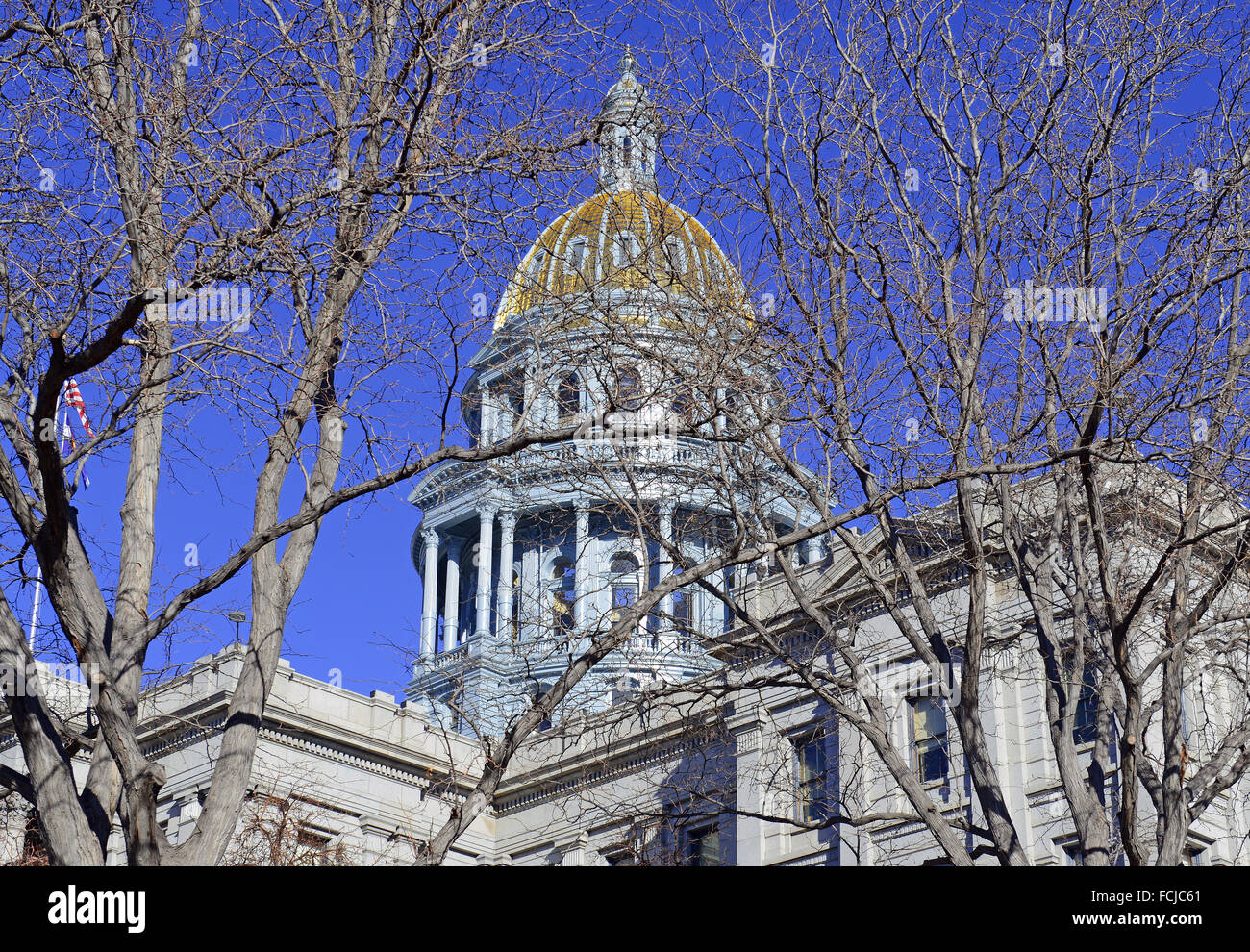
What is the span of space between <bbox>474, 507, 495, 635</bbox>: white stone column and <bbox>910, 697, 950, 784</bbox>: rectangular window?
32.7m

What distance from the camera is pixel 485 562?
62.2 metres

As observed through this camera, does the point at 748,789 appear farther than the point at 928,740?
Yes

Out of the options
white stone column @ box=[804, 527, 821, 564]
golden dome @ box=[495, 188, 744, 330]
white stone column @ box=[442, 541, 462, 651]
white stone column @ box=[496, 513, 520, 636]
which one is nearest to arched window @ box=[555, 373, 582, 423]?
golden dome @ box=[495, 188, 744, 330]

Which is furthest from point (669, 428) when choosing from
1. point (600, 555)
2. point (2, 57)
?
point (600, 555)

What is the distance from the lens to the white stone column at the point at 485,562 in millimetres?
61656

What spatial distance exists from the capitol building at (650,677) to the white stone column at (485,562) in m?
12.8

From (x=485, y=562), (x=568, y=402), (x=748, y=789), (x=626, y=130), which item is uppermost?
(x=485, y=562)

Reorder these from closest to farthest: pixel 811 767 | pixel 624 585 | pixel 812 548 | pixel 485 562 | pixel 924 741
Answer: pixel 624 585 < pixel 924 741 < pixel 811 767 < pixel 812 548 < pixel 485 562

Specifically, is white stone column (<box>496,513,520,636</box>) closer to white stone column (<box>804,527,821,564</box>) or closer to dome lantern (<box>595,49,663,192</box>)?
white stone column (<box>804,527,821,564</box>)

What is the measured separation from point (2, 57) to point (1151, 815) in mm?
19765

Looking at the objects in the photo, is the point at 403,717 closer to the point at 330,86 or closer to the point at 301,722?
the point at 301,722

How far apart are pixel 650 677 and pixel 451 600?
95.6 feet

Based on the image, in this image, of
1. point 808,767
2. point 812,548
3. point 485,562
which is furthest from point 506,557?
point 808,767

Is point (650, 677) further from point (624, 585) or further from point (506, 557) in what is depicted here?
point (506, 557)
